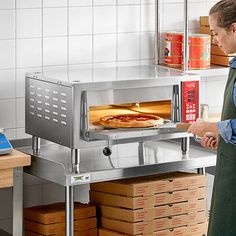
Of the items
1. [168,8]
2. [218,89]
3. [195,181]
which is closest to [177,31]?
[168,8]

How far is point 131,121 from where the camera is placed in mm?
3820

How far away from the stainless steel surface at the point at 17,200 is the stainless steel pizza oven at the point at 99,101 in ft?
0.80

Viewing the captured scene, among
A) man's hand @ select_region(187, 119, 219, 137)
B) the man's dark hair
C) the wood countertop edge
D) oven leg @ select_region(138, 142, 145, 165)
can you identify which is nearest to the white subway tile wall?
oven leg @ select_region(138, 142, 145, 165)

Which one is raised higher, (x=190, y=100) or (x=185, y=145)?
(x=190, y=100)

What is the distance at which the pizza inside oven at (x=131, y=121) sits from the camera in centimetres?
378

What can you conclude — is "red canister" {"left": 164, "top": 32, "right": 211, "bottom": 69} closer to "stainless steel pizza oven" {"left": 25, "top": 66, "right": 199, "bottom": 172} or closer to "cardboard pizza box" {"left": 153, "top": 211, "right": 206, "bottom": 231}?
"stainless steel pizza oven" {"left": 25, "top": 66, "right": 199, "bottom": 172}

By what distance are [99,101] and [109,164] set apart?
0.33m

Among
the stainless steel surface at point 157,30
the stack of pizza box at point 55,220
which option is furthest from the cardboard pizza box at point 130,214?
the stainless steel surface at point 157,30

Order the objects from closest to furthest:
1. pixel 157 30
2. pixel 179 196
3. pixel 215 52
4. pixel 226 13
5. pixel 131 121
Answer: pixel 226 13
pixel 131 121
pixel 179 196
pixel 157 30
pixel 215 52

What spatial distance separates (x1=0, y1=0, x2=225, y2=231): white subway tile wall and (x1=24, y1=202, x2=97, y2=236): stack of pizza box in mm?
182

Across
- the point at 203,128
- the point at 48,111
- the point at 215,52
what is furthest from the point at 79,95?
the point at 215,52

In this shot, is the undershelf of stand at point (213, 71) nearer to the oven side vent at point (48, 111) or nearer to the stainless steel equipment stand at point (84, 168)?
the stainless steel equipment stand at point (84, 168)

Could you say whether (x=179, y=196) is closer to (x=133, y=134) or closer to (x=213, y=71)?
(x=133, y=134)

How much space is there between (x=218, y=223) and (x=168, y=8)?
5.11 feet
